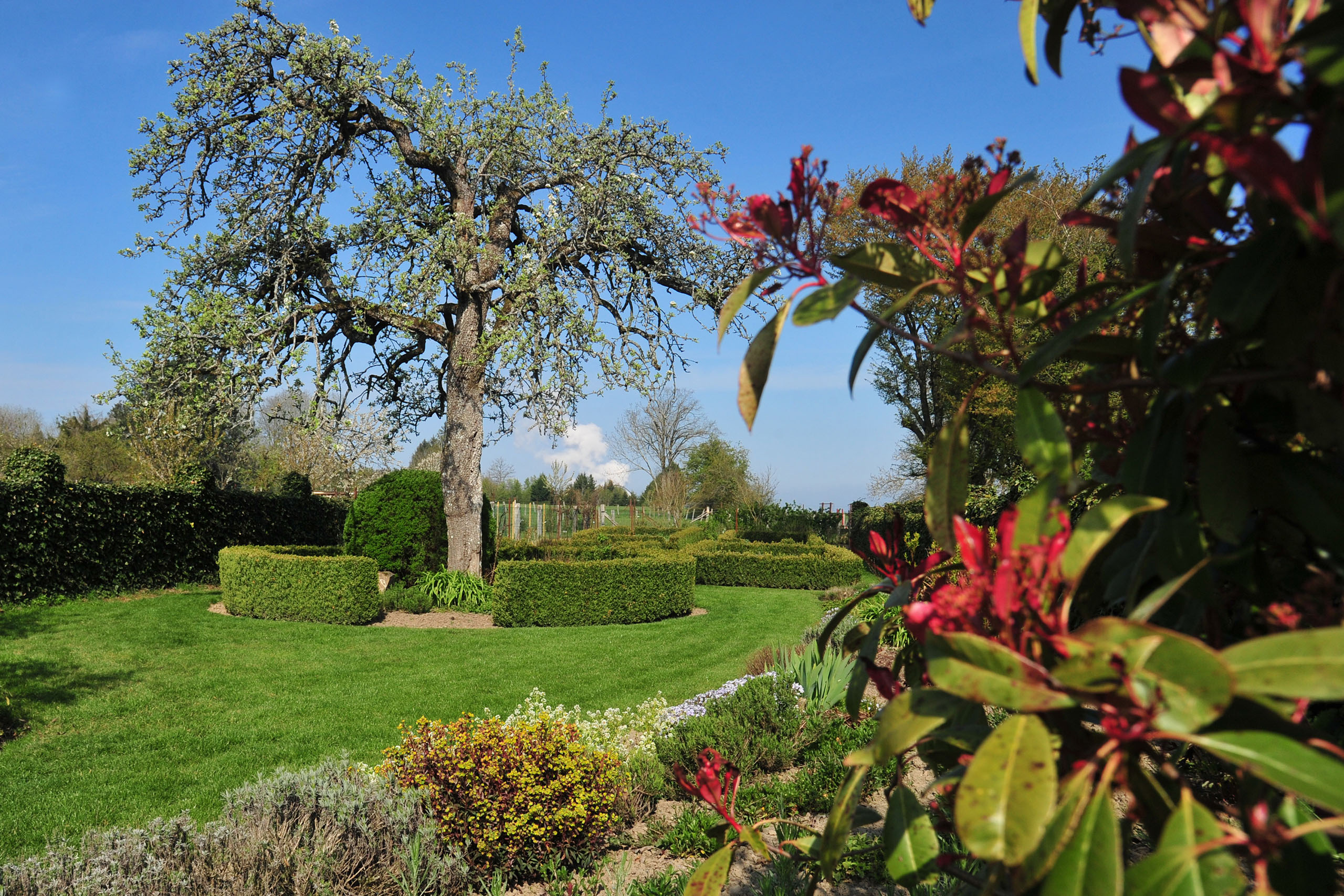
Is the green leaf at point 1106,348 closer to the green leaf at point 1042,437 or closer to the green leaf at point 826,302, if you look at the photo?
the green leaf at point 1042,437

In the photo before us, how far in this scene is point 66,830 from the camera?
164 inches

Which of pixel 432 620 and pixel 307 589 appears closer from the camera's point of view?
pixel 307 589

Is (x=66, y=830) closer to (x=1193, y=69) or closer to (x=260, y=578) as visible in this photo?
(x=1193, y=69)

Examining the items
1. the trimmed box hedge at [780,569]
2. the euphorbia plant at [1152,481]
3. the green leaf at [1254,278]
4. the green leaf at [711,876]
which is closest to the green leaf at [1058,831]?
the euphorbia plant at [1152,481]

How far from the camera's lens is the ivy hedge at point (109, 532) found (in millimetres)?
10625

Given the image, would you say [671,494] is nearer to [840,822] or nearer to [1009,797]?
[840,822]

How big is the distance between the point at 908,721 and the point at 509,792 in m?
3.00

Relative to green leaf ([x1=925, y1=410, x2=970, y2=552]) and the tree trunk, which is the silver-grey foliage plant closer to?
green leaf ([x1=925, y1=410, x2=970, y2=552])

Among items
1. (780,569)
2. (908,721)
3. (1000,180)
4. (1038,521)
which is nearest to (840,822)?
(908,721)

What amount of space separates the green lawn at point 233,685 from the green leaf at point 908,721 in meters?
4.87

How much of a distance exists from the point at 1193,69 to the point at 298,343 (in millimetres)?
12041

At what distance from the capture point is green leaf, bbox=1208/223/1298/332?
64 centimetres

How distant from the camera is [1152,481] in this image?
2.32 ft

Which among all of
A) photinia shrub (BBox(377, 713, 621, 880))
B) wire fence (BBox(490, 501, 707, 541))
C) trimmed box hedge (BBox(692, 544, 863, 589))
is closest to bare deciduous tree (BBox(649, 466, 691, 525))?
wire fence (BBox(490, 501, 707, 541))
